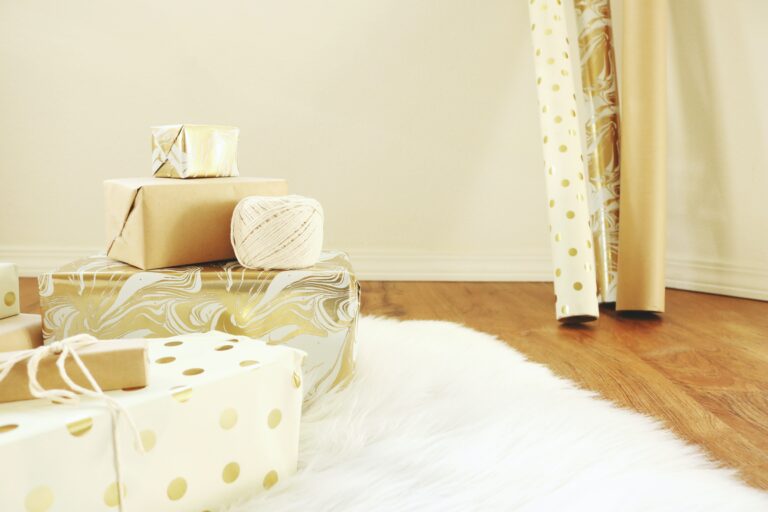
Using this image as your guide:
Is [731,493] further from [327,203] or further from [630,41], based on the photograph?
[327,203]

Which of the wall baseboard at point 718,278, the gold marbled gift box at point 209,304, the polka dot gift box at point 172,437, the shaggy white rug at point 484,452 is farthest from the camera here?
the wall baseboard at point 718,278

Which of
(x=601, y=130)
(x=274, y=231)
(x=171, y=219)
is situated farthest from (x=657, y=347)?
(x=171, y=219)

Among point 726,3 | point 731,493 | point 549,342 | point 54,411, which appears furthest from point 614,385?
point 726,3

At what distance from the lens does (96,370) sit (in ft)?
2.05

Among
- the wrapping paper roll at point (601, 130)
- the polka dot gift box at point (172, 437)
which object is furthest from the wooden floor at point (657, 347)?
the polka dot gift box at point (172, 437)

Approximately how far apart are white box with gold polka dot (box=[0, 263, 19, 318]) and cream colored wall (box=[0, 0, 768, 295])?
3.73 feet

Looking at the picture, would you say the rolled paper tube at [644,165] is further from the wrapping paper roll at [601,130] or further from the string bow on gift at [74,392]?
the string bow on gift at [74,392]

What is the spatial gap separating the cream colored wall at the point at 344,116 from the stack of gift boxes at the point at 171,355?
89cm

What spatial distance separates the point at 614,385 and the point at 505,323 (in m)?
0.45

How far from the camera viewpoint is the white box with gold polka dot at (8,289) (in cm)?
89

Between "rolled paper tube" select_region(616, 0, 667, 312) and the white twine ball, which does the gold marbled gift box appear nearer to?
the white twine ball

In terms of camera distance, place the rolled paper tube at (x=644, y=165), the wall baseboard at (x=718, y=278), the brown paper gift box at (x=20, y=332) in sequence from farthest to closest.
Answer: the wall baseboard at (x=718, y=278) < the rolled paper tube at (x=644, y=165) < the brown paper gift box at (x=20, y=332)

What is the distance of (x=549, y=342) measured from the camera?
139cm

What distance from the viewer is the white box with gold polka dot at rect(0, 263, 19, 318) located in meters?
0.89
